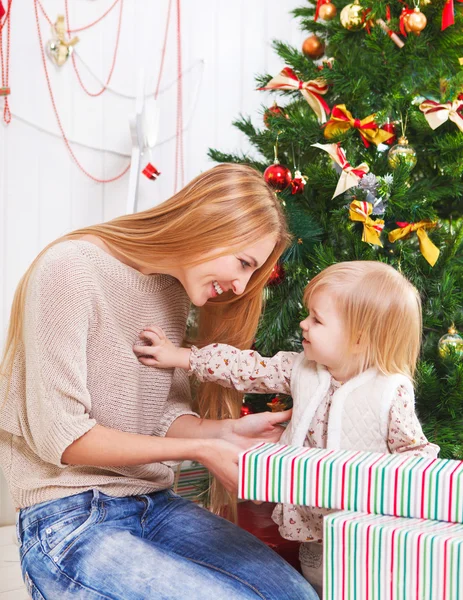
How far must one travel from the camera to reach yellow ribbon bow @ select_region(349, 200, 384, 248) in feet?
5.39

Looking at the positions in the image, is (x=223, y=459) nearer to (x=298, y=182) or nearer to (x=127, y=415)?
(x=127, y=415)

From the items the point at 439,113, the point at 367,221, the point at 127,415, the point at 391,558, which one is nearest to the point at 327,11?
the point at 439,113

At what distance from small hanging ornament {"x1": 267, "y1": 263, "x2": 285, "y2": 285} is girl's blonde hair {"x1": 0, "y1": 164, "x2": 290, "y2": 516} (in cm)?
19

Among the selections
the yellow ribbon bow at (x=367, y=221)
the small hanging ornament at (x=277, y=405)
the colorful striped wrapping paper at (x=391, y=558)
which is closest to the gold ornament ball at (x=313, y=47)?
the yellow ribbon bow at (x=367, y=221)

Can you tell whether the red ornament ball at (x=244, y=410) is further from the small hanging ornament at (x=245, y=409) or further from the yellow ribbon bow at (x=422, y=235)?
the yellow ribbon bow at (x=422, y=235)

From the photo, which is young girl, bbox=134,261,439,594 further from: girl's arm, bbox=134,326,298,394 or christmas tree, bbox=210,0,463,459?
christmas tree, bbox=210,0,463,459

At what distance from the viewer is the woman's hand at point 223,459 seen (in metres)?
1.26

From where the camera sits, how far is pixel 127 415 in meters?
1.49

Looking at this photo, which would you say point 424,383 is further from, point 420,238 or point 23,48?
point 23,48

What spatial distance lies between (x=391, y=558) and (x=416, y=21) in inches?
47.4

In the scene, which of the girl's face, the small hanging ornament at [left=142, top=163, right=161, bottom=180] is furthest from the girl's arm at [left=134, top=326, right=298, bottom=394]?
the small hanging ornament at [left=142, top=163, right=161, bottom=180]

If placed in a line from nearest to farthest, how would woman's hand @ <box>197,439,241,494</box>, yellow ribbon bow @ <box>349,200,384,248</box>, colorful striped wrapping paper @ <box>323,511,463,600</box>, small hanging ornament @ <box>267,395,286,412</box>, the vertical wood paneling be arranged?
colorful striped wrapping paper @ <box>323,511,463,600</box> → woman's hand @ <box>197,439,241,494</box> → yellow ribbon bow @ <box>349,200,384,248</box> → small hanging ornament @ <box>267,395,286,412</box> → the vertical wood paneling

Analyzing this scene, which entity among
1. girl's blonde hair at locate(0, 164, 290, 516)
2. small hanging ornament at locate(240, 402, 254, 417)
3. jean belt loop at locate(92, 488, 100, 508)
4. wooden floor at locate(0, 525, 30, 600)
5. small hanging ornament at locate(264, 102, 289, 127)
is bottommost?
wooden floor at locate(0, 525, 30, 600)

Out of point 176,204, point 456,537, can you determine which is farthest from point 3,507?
point 456,537
